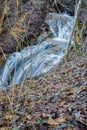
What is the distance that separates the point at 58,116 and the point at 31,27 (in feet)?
25.9

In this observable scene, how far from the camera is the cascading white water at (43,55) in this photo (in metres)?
8.81

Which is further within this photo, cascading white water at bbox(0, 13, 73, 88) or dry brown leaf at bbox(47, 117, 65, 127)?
cascading white water at bbox(0, 13, 73, 88)

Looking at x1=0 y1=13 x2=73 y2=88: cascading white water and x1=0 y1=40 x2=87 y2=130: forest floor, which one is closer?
x1=0 y1=40 x2=87 y2=130: forest floor

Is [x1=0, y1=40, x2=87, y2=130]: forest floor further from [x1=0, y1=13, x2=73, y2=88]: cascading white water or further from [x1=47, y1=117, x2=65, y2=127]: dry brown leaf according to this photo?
[x1=0, y1=13, x2=73, y2=88]: cascading white water

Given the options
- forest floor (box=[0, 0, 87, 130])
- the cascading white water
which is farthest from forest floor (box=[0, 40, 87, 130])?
the cascading white water

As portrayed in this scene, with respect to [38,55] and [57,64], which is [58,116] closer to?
[57,64]

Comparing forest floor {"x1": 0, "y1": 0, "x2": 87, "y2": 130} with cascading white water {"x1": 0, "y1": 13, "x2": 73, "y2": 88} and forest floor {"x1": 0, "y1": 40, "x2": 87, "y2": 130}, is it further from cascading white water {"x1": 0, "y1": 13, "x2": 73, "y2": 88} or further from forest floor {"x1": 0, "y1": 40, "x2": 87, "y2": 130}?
cascading white water {"x1": 0, "y1": 13, "x2": 73, "y2": 88}

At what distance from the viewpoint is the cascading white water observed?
347 inches

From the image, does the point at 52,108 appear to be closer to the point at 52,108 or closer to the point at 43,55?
the point at 52,108

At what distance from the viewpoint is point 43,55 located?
9.44 meters

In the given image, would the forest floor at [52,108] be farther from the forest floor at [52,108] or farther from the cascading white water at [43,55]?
the cascading white water at [43,55]

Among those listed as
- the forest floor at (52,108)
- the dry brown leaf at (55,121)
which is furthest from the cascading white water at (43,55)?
the dry brown leaf at (55,121)

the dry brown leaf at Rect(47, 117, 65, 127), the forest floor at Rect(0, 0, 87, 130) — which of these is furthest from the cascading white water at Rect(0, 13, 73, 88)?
the dry brown leaf at Rect(47, 117, 65, 127)

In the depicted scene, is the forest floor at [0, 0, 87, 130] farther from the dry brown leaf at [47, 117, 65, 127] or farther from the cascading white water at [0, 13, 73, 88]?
the cascading white water at [0, 13, 73, 88]
